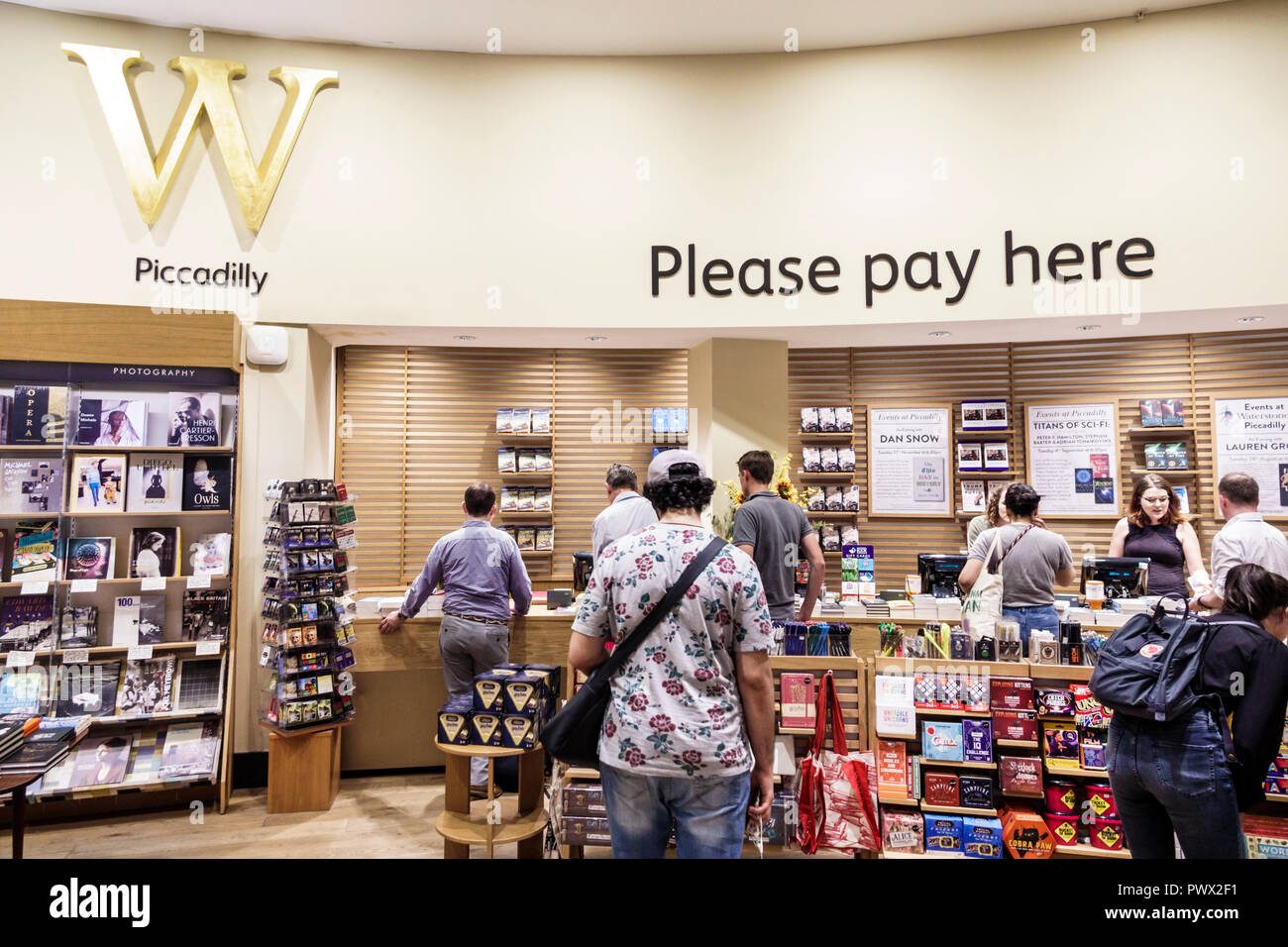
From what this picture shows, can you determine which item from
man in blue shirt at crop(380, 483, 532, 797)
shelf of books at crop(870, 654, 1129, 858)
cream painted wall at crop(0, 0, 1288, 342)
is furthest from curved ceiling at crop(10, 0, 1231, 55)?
shelf of books at crop(870, 654, 1129, 858)

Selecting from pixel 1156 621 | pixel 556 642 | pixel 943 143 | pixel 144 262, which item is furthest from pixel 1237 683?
pixel 144 262

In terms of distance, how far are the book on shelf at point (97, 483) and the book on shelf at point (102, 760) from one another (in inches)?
55.6

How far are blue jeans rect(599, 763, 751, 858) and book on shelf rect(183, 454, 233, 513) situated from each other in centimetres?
362

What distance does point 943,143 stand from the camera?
202 inches

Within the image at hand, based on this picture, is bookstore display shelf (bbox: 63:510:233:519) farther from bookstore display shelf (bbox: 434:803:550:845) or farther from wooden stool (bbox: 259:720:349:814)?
bookstore display shelf (bbox: 434:803:550:845)

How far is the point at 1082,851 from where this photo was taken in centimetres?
315

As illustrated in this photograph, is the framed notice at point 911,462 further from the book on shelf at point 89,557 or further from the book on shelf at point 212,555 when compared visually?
the book on shelf at point 89,557

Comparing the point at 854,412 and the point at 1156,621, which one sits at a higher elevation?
the point at 854,412

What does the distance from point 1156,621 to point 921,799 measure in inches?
56.2

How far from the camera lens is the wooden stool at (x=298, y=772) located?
4.20 metres

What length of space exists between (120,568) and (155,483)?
598 mm

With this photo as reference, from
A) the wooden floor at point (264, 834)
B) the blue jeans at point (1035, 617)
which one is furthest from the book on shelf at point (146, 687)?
Result: the blue jeans at point (1035, 617)
